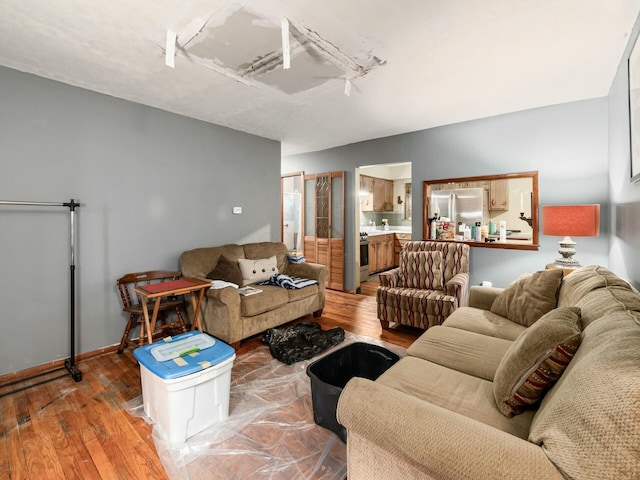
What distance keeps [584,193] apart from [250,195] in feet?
13.2

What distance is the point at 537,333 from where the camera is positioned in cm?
129

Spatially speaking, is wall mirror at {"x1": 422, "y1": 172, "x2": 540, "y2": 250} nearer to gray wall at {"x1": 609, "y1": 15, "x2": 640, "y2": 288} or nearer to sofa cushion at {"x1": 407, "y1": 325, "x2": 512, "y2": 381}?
gray wall at {"x1": 609, "y1": 15, "x2": 640, "y2": 288}

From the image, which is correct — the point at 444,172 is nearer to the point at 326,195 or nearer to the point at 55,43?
the point at 326,195

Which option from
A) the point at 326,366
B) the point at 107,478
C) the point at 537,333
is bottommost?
the point at 107,478

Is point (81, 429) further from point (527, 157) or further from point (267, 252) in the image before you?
point (527, 157)

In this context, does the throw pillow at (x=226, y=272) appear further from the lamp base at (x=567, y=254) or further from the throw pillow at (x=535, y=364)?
the lamp base at (x=567, y=254)

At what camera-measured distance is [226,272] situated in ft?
11.5

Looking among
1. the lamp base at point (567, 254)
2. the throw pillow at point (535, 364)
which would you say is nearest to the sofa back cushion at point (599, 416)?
the throw pillow at point (535, 364)

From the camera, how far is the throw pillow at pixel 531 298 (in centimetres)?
219

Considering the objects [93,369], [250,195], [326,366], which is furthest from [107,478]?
[250,195]

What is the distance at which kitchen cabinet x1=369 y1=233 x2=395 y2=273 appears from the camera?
646 cm

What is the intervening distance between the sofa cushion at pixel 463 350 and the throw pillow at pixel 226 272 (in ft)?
7.06

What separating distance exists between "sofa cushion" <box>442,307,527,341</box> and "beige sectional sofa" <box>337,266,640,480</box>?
0.41m

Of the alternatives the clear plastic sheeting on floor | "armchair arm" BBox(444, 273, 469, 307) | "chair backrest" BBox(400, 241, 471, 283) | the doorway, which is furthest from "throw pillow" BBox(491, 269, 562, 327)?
the doorway
